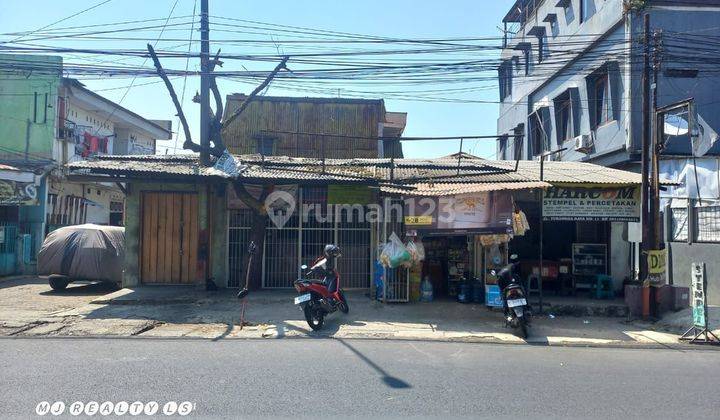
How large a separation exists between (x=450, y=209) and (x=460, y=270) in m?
2.18

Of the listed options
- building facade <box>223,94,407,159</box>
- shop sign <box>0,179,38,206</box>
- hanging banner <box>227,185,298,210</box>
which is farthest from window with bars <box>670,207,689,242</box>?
shop sign <box>0,179,38,206</box>

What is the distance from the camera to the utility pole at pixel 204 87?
11.4 m

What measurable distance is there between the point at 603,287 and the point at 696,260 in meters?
2.09

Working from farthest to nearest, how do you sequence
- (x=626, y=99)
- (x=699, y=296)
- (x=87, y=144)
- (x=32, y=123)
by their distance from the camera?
1. (x=87, y=144)
2. (x=32, y=123)
3. (x=626, y=99)
4. (x=699, y=296)

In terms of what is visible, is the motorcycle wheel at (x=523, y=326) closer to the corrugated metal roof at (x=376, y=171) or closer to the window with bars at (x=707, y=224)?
the corrugated metal roof at (x=376, y=171)

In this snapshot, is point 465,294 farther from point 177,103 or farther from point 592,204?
point 177,103

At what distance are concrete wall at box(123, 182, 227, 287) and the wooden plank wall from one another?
8.06 meters

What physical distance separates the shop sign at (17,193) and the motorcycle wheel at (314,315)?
1192 cm

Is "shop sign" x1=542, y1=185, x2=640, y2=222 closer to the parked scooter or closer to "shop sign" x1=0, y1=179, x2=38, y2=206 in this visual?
the parked scooter

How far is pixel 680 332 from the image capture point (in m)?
8.26

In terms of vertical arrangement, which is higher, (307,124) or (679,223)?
(307,124)

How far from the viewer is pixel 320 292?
805 centimetres

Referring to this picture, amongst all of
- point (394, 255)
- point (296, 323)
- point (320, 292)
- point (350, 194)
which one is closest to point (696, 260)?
point (394, 255)

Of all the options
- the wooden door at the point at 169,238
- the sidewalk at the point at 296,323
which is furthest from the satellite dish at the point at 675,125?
the wooden door at the point at 169,238
